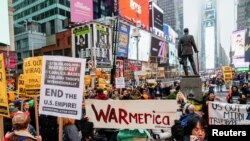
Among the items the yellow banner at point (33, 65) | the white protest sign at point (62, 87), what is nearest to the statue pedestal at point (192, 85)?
the yellow banner at point (33, 65)

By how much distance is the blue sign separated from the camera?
58106 mm

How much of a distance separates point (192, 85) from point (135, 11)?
56448 mm

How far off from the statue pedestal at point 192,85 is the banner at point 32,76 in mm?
7165

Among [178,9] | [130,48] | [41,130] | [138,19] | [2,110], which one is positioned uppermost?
[178,9]

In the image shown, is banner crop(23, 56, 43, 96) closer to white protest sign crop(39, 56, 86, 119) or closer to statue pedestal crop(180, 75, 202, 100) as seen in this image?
white protest sign crop(39, 56, 86, 119)

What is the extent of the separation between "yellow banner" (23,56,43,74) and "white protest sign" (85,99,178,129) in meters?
2.75

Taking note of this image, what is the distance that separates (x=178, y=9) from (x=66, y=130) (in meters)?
198

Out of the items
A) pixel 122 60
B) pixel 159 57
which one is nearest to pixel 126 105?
pixel 122 60

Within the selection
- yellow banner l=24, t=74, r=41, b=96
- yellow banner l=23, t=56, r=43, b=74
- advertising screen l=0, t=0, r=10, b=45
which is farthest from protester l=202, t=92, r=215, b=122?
advertising screen l=0, t=0, r=10, b=45

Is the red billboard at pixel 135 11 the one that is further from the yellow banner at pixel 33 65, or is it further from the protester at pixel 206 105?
the protester at pixel 206 105

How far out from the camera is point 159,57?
3401 inches

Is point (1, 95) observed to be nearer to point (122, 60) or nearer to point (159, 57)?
point (122, 60)

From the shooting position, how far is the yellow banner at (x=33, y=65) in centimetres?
913

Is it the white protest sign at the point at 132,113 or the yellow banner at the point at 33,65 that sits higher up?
the yellow banner at the point at 33,65
